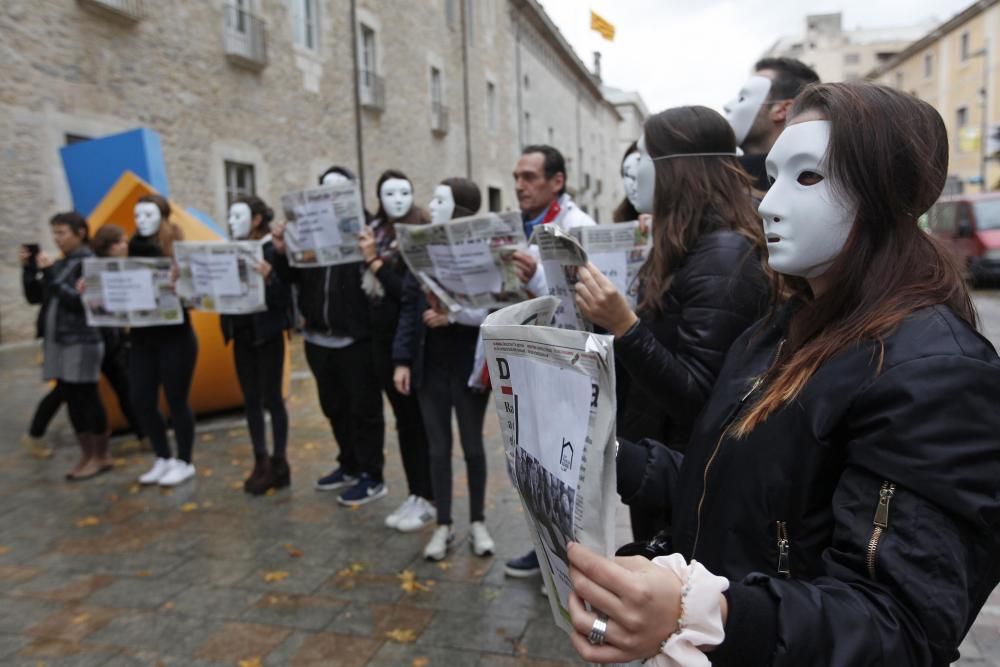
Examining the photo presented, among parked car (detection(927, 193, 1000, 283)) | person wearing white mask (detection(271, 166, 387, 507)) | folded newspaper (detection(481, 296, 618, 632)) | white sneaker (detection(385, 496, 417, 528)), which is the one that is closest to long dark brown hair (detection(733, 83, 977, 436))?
folded newspaper (detection(481, 296, 618, 632))

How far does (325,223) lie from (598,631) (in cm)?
356

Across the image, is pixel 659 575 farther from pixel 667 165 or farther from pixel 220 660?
pixel 220 660

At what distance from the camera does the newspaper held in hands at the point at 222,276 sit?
4.65 m

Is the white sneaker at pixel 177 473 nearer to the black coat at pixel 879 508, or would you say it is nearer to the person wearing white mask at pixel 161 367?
the person wearing white mask at pixel 161 367

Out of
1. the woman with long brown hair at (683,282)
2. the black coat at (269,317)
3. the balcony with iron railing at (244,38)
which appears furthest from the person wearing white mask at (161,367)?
the balcony with iron railing at (244,38)

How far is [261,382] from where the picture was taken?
4.87 meters

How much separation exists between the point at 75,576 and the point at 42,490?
1679 mm

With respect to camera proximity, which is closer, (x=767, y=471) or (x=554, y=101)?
(x=767, y=471)

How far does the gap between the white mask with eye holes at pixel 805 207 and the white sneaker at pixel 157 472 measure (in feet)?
16.2

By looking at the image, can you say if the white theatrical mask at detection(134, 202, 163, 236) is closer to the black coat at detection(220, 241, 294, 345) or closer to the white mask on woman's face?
the black coat at detection(220, 241, 294, 345)

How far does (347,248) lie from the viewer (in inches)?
163

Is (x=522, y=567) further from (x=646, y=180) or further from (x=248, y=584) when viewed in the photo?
(x=646, y=180)

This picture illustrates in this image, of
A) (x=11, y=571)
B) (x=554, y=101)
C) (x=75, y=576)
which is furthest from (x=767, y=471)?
(x=554, y=101)

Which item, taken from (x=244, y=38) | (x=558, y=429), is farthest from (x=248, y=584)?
(x=244, y=38)
